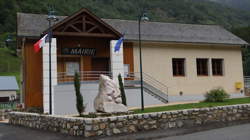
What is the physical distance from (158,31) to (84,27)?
8.19 meters

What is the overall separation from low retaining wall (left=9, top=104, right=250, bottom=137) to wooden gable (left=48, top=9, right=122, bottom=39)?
538cm

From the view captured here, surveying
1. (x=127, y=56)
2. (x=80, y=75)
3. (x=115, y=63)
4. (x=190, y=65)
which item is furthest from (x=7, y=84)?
(x=190, y=65)

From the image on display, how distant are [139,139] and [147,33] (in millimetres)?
13390

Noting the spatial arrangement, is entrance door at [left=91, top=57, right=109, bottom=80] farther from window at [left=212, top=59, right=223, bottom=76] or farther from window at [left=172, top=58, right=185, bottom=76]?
window at [left=212, top=59, right=223, bottom=76]

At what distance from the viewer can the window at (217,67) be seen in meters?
23.4

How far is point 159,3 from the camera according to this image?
81.4 meters

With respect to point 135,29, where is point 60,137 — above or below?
below

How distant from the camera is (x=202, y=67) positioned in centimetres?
2291

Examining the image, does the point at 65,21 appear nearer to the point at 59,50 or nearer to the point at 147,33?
the point at 59,50

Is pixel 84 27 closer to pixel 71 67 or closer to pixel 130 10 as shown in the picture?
pixel 71 67

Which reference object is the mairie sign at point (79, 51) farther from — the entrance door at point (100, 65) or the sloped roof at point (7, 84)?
the sloped roof at point (7, 84)

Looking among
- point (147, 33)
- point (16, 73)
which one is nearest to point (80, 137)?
point (147, 33)

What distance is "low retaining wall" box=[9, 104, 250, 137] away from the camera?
9.75 meters

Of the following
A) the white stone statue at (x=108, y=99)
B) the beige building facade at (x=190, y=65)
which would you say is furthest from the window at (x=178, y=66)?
the white stone statue at (x=108, y=99)
